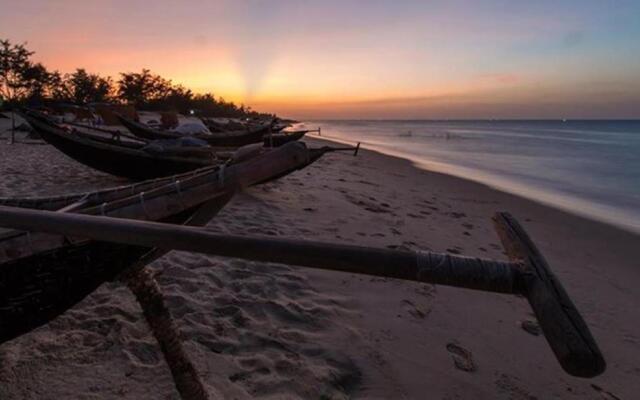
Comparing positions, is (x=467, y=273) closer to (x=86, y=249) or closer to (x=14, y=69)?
(x=86, y=249)

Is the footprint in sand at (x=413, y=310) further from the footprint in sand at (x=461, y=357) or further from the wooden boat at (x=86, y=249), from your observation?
the wooden boat at (x=86, y=249)

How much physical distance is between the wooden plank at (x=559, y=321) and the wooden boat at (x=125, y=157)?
6673 millimetres

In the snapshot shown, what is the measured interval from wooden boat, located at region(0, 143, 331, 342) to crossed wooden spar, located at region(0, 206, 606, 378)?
465mm

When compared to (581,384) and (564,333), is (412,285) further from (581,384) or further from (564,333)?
(564,333)

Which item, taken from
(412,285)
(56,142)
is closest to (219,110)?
(56,142)

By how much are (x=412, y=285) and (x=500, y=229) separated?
2.34 meters

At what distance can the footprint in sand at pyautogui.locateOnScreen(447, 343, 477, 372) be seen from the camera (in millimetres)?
2822

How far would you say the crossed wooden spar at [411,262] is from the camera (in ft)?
3.62

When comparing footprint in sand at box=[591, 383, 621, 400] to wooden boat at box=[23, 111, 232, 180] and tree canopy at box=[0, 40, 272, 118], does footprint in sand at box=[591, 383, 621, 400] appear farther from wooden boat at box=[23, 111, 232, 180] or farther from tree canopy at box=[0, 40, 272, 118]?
tree canopy at box=[0, 40, 272, 118]

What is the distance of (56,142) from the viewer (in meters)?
9.09

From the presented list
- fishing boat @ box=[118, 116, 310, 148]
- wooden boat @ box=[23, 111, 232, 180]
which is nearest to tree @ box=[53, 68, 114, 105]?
fishing boat @ box=[118, 116, 310, 148]

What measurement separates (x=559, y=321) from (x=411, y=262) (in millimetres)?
459

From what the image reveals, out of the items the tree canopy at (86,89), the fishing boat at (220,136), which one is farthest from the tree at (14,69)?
the fishing boat at (220,136)

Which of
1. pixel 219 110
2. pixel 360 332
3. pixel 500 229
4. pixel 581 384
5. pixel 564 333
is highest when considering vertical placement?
pixel 219 110
